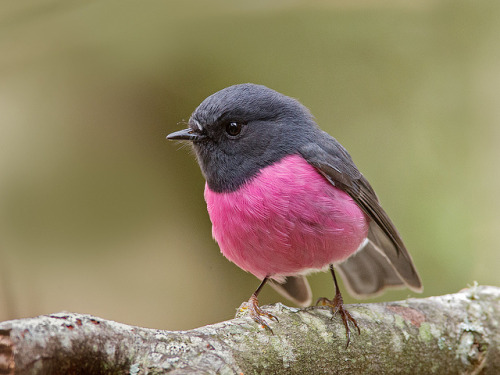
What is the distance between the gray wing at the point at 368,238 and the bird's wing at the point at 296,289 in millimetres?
405

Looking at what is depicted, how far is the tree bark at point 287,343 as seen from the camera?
2008 millimetres

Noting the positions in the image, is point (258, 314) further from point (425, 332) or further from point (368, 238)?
point (368, 238)

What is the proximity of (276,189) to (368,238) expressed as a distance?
4.43 ft

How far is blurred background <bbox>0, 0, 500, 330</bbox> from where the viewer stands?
5379mm

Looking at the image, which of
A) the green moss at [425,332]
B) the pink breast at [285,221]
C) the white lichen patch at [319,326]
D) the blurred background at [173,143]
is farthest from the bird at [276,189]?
the blurred background at [173,143]

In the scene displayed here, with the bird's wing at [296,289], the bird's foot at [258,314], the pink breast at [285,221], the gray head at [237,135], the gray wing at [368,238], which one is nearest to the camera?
the bird's foot at [258,314]

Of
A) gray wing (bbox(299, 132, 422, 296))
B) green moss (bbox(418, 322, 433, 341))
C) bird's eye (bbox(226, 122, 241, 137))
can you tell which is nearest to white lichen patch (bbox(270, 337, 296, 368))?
green moss (bbox(418, 322, 433, 341))

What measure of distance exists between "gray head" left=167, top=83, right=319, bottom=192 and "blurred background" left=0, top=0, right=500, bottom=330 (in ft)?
6.67

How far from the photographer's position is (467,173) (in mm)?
5973

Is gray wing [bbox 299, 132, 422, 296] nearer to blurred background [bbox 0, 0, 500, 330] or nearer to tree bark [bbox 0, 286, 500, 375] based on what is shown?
tree bark [bbox 0, 286, 500, 375]

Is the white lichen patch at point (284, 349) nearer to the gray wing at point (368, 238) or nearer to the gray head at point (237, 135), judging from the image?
the gray head at point (237, 135)

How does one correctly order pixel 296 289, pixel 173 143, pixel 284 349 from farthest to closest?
1. pixel 173 143
2. pixel 296 289
3. pixel 284 349

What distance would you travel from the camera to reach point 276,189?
3486mm

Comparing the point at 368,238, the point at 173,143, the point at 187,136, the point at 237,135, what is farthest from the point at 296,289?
the point at 173,143
